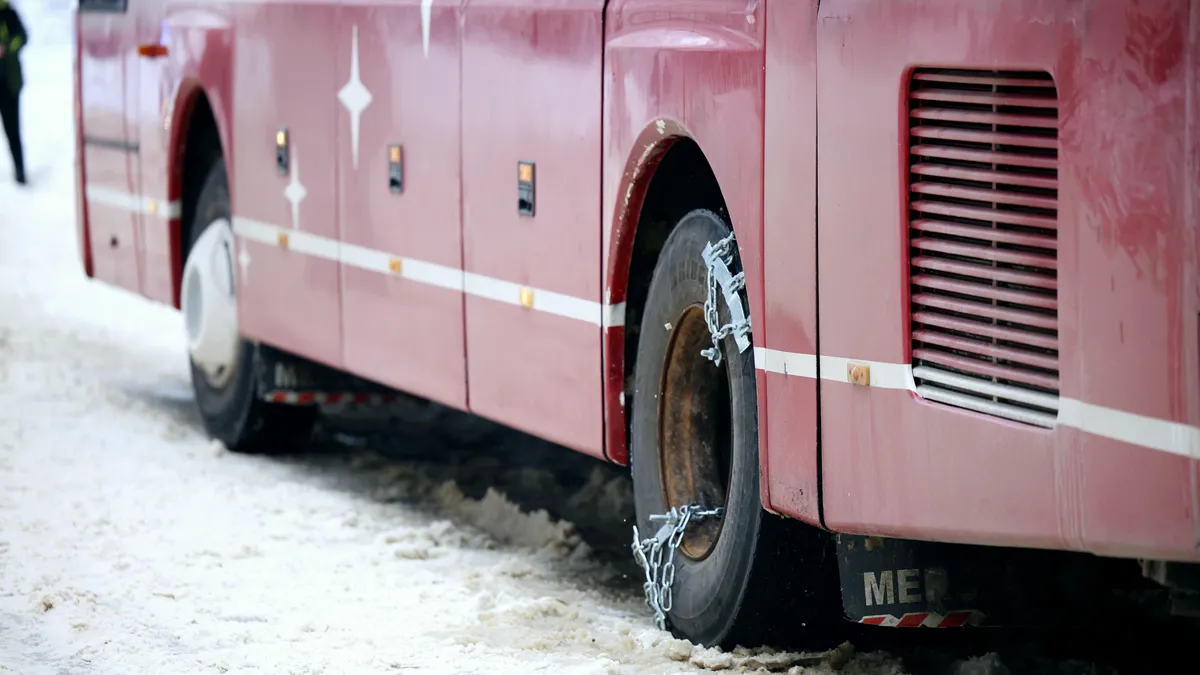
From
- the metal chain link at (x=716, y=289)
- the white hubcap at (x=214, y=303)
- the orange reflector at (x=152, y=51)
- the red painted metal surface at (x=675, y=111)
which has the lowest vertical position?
the white hubcap at (x=214, y=303)

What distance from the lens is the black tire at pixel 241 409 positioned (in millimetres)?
8712

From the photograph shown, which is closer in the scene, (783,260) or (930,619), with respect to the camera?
(783,260)

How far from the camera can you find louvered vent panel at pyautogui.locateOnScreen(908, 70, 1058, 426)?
3934mm

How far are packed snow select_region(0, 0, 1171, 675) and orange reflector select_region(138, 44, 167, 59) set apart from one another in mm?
1685

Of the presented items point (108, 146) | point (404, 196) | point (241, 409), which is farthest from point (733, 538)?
point (108, 146)

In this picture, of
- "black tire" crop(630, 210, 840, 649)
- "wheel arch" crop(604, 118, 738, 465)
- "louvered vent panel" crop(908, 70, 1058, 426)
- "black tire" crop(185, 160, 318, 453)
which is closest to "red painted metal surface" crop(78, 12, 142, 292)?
"black tire" crop(185, 160, 318, 453)

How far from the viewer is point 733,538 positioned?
5125mm

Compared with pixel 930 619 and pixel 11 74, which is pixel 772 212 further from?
pixel 11 74

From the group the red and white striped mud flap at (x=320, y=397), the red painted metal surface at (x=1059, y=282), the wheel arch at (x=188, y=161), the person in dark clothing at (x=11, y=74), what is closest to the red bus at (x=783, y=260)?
the red painted metal surface at (x=1059, y=282)

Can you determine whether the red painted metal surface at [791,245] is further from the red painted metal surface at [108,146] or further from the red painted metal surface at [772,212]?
the red painted metal surface at [108,146]

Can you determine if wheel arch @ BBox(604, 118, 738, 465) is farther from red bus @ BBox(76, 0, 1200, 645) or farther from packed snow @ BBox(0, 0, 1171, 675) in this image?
packed snow @ BBox(0, 0, 1171, 675)

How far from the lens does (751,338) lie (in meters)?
5.00

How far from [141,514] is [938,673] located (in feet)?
11.1

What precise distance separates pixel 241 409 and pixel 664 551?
3.62m
